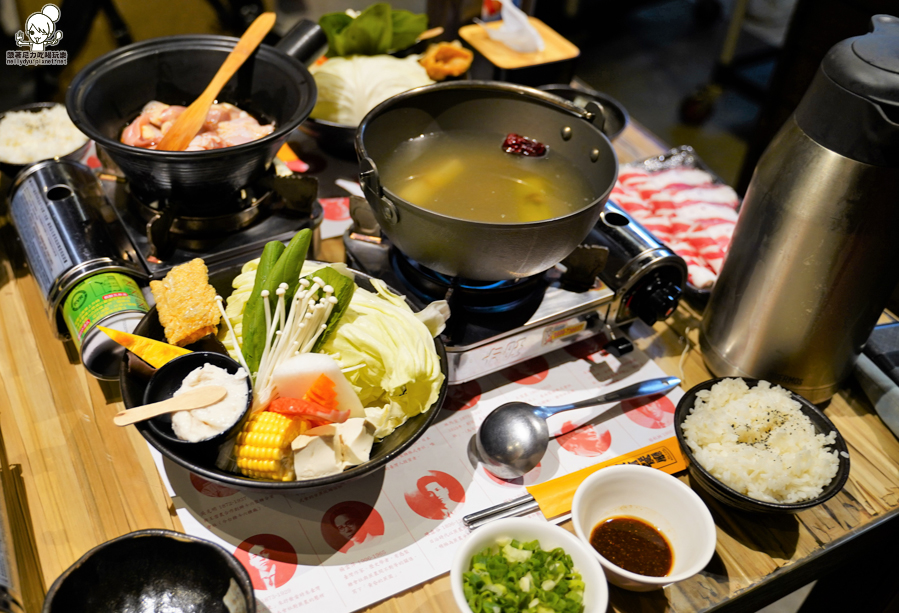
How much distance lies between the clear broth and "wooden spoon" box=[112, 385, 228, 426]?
630 millimetres

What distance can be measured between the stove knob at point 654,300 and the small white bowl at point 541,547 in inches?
26.9

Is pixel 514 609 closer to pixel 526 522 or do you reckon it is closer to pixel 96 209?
pixel 526 522

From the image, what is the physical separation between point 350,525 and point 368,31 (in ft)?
5.72

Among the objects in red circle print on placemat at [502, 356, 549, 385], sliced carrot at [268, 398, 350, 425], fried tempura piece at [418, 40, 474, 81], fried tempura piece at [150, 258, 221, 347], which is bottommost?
red circle print on placemat at [502, 356, 549, 385]

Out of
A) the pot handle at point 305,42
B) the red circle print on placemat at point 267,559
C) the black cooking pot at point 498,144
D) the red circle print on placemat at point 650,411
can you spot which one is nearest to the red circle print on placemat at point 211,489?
the red circle print on placemat at point 267,559

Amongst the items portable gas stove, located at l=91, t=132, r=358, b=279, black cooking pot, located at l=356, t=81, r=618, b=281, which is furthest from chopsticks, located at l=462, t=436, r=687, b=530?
portable gas stove, located at l=91, t=132, r=358, b=279

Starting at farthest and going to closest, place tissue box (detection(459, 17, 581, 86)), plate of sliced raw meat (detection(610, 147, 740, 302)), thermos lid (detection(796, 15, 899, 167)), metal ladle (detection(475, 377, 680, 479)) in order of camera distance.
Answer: tissue box (detection(459, 17, 581, 86)) < plate of sliced raw meat (detection(610, 147, 740, 302)) < metal ladle (detection(475, 377, 680, 479)) < thermos lid (detection(796, 15, 899, 167))

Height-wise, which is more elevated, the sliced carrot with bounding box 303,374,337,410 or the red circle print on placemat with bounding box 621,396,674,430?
the sliced carrot with bounding box 303,374,337,410

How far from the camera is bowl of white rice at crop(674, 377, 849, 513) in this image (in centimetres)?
127

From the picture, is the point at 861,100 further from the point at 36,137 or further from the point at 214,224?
the point at 36,137

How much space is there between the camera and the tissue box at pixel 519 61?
7.80 ft

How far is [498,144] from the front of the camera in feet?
5.57

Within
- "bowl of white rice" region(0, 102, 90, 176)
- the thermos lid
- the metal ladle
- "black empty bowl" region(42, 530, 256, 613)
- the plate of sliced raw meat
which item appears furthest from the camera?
the plate of sliced raw meat

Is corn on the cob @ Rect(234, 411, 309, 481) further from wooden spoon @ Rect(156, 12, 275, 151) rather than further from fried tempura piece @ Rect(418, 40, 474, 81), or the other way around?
fried tempura piece @ Rect(418, 40, 474, 81)
